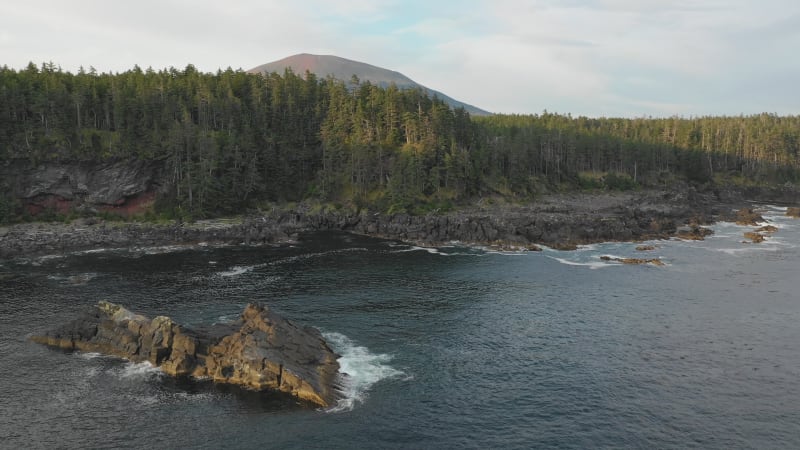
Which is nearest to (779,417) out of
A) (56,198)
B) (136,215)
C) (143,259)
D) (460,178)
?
(143,259)

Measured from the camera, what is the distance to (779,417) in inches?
1682

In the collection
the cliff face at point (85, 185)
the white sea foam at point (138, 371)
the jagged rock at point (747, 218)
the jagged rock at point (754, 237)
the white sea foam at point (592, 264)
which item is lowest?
the white sea foam at point (138, 371)

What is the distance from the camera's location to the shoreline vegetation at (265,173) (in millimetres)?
114125

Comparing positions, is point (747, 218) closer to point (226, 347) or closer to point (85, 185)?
point (226, 347)

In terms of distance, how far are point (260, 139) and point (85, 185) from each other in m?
46.3

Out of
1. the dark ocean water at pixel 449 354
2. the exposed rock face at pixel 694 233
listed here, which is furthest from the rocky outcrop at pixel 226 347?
the exposed rock face at pixel 694 233

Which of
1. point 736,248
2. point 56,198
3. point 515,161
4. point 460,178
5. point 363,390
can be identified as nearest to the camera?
point 363,390

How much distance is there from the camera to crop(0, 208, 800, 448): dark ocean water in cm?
4056

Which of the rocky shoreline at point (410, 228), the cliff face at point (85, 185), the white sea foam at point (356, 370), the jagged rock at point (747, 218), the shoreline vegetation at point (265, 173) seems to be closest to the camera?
the white sea foam at point (356, 370)

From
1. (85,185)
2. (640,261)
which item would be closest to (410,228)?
(640,261)

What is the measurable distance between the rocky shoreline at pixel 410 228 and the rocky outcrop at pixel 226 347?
50.1 m

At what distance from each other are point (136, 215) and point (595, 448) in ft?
377

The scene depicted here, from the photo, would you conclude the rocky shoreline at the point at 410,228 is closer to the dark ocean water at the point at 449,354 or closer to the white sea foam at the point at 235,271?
the dark ocean water at the point at 449,354

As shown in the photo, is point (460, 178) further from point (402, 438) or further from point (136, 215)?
point (402, 438)
